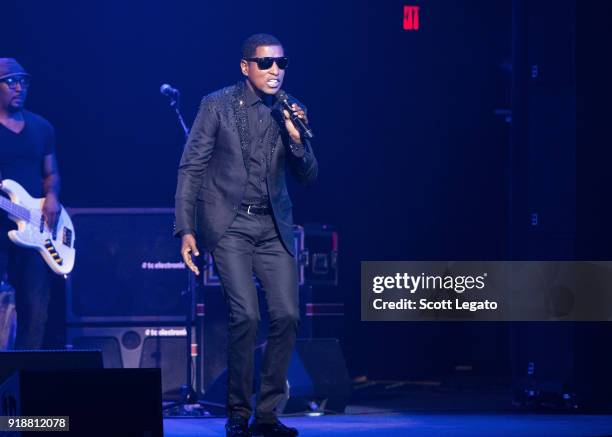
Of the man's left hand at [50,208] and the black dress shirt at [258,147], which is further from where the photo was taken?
the man's left hand at [50,208]

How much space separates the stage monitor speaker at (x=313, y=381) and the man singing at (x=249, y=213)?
6.00ft

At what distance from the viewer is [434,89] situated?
10812 mm

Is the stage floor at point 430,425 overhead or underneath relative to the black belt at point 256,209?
underneath

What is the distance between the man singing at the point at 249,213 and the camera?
19.9ft

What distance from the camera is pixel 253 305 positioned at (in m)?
6.06

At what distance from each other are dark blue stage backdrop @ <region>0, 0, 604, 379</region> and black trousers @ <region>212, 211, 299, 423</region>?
414cm

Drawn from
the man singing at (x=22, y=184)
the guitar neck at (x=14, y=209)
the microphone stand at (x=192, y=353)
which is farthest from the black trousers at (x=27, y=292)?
the microphone stand at (x=192, y=353)

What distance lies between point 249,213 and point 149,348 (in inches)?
129

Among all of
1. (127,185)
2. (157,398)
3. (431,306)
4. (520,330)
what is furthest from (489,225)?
(157,398)

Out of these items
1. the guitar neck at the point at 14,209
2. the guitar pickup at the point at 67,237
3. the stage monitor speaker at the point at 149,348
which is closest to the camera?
the guitar neck at the point at 14,209

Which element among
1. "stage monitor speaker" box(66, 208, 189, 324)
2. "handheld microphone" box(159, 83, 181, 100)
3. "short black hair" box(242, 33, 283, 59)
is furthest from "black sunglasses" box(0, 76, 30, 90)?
"short black hair" box(242, 33, 283, 59)

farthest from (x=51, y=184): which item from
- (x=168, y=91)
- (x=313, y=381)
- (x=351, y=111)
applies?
(x=351, y=111)

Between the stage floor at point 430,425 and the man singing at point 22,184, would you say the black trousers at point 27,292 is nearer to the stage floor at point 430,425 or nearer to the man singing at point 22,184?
the man singing at point 22,184

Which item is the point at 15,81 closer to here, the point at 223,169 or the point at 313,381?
the point at 223,169
